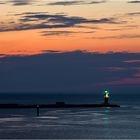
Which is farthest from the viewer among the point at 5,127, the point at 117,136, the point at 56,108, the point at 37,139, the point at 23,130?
the point at 56,108

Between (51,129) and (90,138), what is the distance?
9.88 meters

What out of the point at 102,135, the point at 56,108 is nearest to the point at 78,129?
the point at 102,135

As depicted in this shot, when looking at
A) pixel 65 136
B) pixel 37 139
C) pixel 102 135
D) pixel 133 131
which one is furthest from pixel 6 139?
pixel 133 131

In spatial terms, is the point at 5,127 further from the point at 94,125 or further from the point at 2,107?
the point at 2,107

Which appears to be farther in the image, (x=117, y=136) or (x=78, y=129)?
(x=78, y=129)

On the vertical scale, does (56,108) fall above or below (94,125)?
below

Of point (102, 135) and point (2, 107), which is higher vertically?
point (102, 135)

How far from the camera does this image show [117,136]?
53219mm

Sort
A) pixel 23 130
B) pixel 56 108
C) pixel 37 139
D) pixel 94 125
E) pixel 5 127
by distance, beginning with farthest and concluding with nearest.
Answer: pixel 56 108
pixel 94 125
pixel 5 127
pixel 23 130
pixel 37 139

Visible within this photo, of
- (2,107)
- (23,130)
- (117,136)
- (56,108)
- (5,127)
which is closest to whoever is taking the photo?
(117,136)

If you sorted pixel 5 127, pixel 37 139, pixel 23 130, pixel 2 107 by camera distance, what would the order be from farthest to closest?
1. pixel 2 107
2. pixel 5 127
3. pixel 23 130
4. pixel 37 139

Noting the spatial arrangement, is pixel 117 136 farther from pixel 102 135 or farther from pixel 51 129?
pixel 51 129

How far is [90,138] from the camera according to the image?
169ft

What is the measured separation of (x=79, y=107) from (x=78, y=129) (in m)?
62.4
